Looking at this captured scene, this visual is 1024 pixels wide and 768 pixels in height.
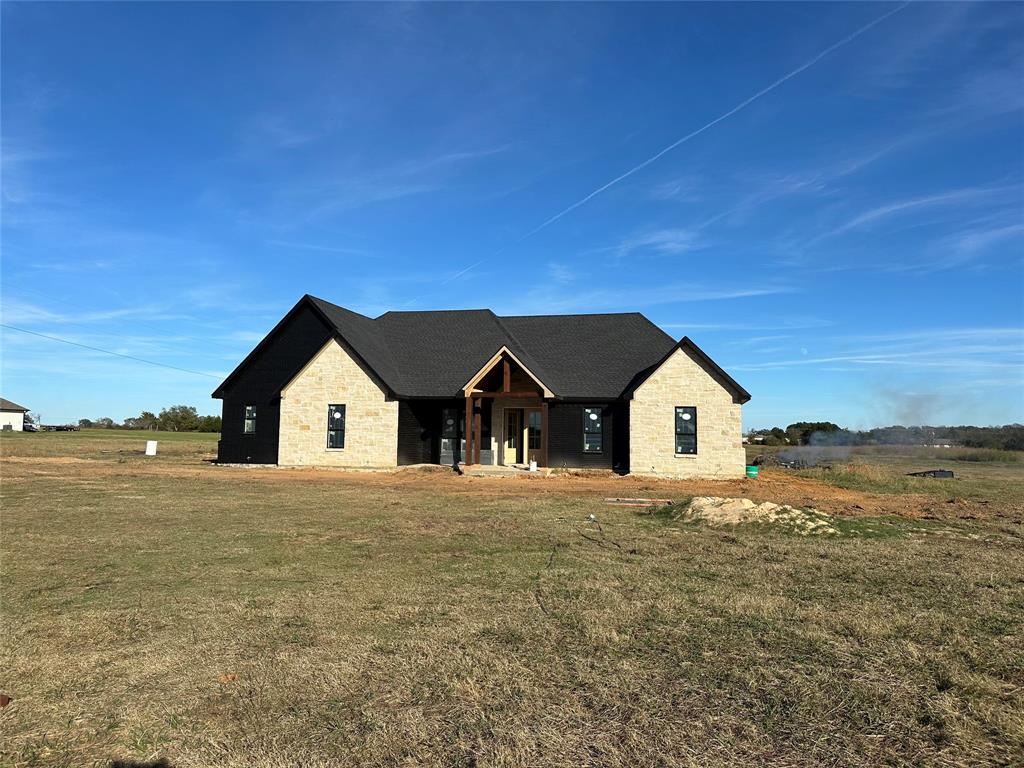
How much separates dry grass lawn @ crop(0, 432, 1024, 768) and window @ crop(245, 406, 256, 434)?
17197mm

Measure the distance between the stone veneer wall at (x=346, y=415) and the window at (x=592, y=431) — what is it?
7820 millimetres

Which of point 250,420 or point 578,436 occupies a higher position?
point 250,420

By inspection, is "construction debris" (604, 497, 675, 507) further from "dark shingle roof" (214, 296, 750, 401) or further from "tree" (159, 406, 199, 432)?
"tree" (159, 406, 199, 432)

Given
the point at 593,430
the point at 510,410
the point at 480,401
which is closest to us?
the point at 593,430

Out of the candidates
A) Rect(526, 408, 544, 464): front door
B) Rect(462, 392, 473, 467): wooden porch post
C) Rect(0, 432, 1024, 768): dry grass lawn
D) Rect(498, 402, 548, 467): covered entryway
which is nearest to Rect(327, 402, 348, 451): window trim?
Rect(462, 392, 473, 467): wooden porch post

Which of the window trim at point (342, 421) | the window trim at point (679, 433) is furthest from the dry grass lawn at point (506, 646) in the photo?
the window trim at point (342, 421)

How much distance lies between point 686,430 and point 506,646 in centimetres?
2114

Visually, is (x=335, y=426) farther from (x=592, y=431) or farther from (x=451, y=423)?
(x=592, y=431)

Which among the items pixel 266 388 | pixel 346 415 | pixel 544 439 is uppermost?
pixel 266 388

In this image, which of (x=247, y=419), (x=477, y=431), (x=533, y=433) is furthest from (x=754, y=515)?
(x=247, y=419)

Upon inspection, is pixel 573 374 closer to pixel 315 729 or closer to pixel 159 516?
pixel 159 516

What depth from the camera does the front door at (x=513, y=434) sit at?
93.6ft

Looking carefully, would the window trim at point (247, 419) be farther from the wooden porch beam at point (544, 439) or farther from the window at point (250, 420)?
the wooden porch beam at point (544, 439)

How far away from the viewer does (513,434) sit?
1131 inches
